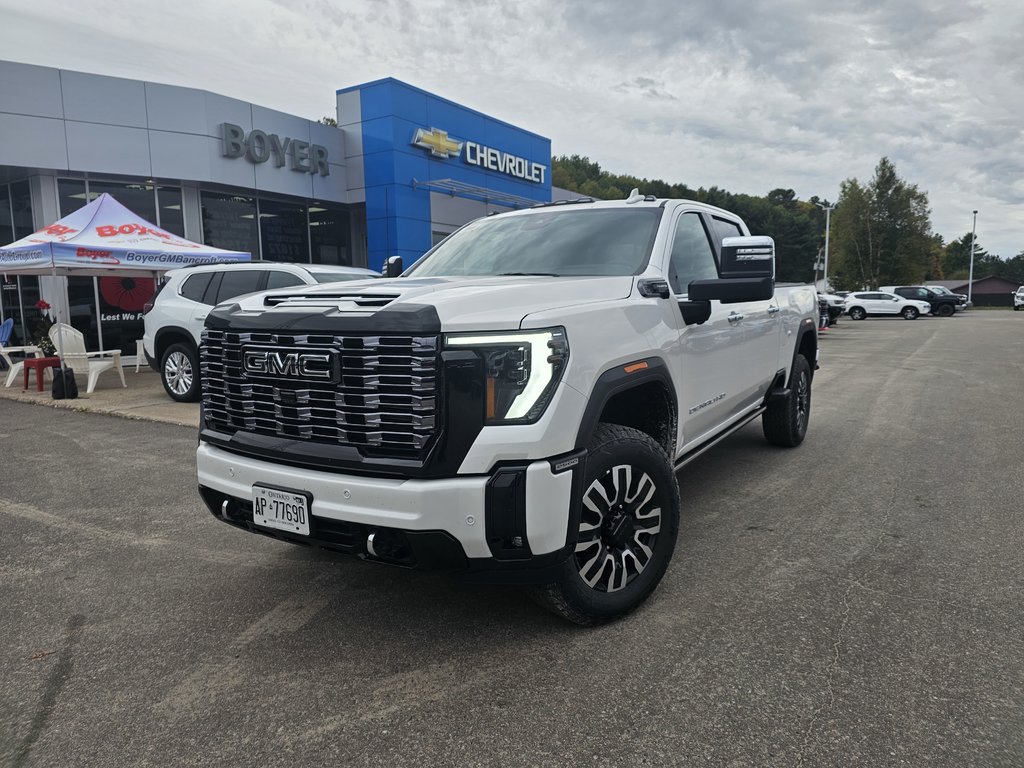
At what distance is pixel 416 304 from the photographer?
104 inches

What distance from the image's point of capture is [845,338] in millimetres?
22750

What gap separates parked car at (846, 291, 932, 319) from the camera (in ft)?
121

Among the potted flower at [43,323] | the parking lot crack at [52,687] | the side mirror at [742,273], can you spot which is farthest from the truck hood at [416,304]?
the potted flower at [43,323]

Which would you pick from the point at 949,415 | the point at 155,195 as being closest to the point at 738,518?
the point at 949,415

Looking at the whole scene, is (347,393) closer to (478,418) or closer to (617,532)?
(478,418)

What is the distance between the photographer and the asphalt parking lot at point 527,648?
7.59 ft

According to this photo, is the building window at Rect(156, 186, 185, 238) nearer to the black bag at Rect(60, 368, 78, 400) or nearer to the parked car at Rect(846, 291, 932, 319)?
the black bag at Rect(60, 368, 78, 400)

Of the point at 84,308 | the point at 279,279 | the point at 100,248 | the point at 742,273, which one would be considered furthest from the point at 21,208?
the point at 742,273

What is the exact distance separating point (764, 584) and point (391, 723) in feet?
6.44

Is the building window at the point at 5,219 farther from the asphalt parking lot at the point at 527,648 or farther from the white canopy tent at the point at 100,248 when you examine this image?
the asphalt parking lot at the point at 527,648

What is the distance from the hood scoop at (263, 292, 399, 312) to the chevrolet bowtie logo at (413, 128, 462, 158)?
59.8ft

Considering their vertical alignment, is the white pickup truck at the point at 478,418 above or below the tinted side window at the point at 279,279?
below

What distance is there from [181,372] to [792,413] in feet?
25.5

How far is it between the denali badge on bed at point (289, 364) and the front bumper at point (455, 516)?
39 centimetres
